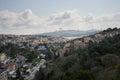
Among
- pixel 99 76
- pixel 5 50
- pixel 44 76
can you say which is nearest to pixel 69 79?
pixel 99 76

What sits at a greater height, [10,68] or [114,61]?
[114,61]

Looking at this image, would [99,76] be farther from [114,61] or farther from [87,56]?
[87,56]

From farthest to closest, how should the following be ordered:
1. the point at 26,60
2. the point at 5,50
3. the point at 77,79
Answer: the point at 5,50 → the point at 26,60 → the point at 77,79

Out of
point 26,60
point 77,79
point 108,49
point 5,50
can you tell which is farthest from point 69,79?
point 5,50

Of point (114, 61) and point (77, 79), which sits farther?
point (114, 61)

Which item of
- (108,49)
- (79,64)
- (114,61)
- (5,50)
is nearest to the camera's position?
(114,61)

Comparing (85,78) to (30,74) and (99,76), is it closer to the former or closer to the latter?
(99,76)

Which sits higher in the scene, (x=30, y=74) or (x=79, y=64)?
(x=79, y=64)

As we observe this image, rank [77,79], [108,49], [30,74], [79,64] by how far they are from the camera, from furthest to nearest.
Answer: [30,74] → [108,49] → [79,64] → [77,79]

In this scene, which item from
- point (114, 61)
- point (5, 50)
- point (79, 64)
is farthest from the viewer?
point (5, 50)
